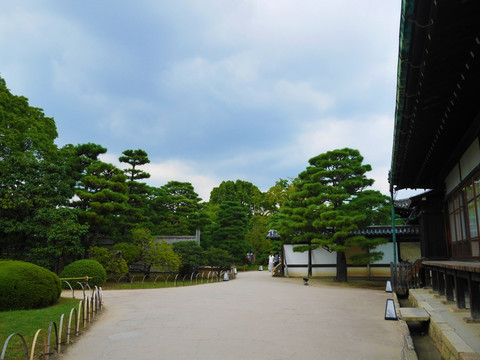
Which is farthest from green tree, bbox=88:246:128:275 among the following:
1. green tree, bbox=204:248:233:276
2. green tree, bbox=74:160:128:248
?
green tree, bbox=204:248:233:276

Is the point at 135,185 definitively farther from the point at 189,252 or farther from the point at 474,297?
the point at 474,297

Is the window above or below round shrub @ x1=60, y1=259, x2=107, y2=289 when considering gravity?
above

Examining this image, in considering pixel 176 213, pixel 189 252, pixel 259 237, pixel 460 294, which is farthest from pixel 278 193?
pixel 460 294

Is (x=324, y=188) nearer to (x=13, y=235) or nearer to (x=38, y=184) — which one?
(x=38, y=184)

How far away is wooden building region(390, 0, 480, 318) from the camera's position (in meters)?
4.30

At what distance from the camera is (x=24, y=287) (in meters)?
9.42

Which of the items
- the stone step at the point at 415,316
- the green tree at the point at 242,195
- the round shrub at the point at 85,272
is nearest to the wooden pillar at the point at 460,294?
the stone step at the point at 415,316

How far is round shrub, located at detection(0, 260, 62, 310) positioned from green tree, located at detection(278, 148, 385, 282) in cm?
1266

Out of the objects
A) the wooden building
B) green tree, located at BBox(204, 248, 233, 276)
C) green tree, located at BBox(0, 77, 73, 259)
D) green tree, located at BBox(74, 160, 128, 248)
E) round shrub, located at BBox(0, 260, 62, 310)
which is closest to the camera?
the wooden building

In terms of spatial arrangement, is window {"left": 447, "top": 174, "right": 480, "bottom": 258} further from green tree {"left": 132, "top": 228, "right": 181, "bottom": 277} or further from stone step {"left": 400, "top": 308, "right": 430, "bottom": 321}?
green tree {"left": 132, "top": 228, "right": 181, "bottom": 277}

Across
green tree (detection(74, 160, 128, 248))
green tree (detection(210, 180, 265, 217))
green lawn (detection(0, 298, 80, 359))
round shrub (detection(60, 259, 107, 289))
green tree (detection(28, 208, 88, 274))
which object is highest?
green tree (detection(210, 180, 265, 217))

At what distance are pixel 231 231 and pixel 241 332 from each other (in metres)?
25.7

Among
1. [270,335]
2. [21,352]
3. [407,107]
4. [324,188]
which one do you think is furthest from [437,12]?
[324,188]

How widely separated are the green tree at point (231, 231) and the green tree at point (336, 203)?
38.4ft
